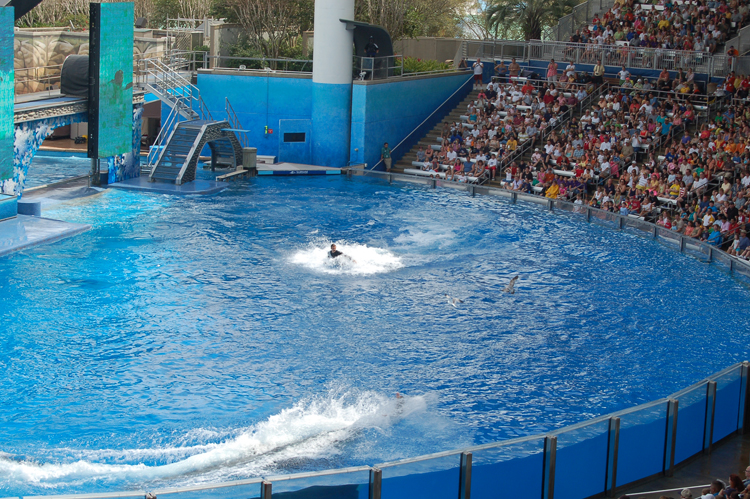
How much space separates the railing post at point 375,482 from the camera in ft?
27.4

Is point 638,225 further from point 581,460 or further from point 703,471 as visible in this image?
point 581,460

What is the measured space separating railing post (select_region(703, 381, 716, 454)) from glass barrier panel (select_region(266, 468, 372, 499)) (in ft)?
16.7

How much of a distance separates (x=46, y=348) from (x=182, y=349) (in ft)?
7.51

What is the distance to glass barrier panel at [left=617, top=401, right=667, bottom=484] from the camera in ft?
32.6

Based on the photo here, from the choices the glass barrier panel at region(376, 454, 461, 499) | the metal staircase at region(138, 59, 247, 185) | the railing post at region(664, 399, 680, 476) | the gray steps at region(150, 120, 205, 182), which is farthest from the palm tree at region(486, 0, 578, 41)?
the glass barrier panel at region(376, 454, 461, 499)

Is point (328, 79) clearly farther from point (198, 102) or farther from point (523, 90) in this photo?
point (523, 90)

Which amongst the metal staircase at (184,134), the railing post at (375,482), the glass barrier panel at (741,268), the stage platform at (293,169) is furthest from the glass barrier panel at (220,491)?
the stage platform at (293,169)

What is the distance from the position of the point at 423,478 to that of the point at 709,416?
4.55 metres

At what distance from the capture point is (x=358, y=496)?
27.5 feet

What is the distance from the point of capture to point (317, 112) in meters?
33.1

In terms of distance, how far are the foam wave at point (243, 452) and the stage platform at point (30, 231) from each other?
34.7ft

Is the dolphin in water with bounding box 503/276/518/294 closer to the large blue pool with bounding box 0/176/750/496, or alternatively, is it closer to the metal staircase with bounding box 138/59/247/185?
the large blue pool with bounding box 0/176/750/496

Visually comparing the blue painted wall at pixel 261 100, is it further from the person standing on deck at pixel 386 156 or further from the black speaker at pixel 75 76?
the black speaker at pixel 75 76

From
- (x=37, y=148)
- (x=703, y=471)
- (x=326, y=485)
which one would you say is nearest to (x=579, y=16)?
(x=37, y=148)
